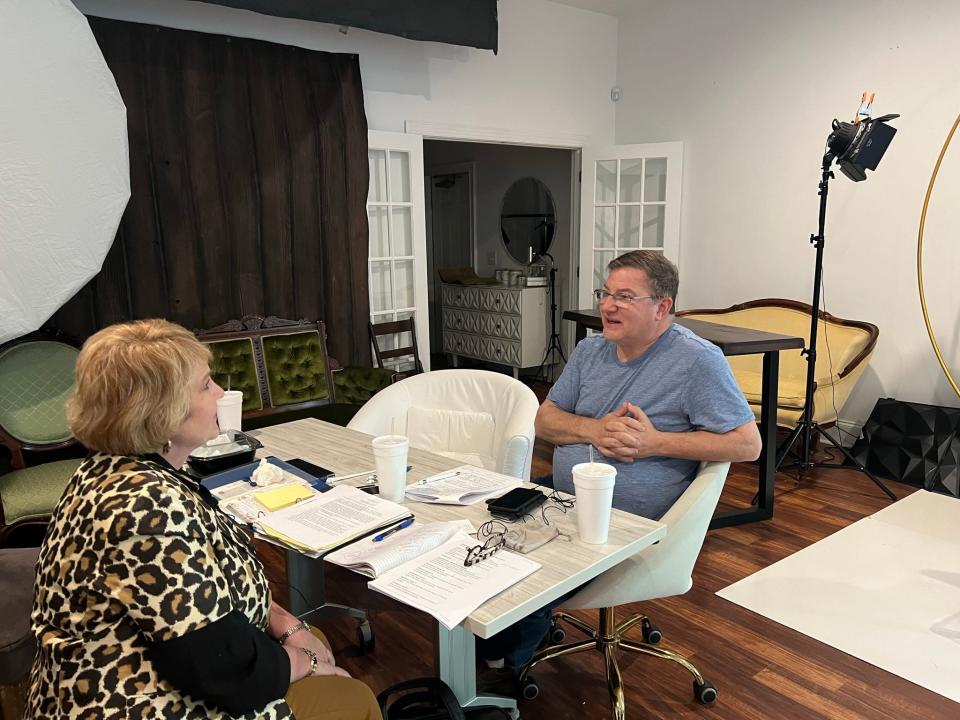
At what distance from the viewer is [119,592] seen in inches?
37.7

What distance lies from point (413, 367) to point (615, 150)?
236cm

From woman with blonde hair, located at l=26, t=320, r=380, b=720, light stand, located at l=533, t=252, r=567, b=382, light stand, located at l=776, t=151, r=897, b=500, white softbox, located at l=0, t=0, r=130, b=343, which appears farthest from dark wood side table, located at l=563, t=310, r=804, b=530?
light stand, located at l=533, t=252, r=567, b=382

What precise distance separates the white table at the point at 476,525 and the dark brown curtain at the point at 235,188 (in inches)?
72.7

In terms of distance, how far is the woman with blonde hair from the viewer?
969 mm

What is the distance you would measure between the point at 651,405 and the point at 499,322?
441 cm

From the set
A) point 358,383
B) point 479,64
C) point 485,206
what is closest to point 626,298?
point 358,383

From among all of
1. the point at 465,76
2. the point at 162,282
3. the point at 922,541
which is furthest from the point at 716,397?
the point at 465,76

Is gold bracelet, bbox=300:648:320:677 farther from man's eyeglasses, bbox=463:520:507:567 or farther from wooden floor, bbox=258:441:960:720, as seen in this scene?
wooden floor, bbox=258:441:960:720

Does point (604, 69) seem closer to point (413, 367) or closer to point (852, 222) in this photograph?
point (852, 222)

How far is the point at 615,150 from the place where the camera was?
214 inches

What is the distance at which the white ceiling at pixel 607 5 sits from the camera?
5.24 meters

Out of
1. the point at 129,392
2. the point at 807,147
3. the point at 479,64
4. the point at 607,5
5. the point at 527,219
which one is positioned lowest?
the point at 129,392

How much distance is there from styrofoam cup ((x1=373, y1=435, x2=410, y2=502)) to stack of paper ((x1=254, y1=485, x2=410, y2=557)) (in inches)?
1.5

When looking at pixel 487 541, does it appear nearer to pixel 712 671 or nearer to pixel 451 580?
pixel 451 580
